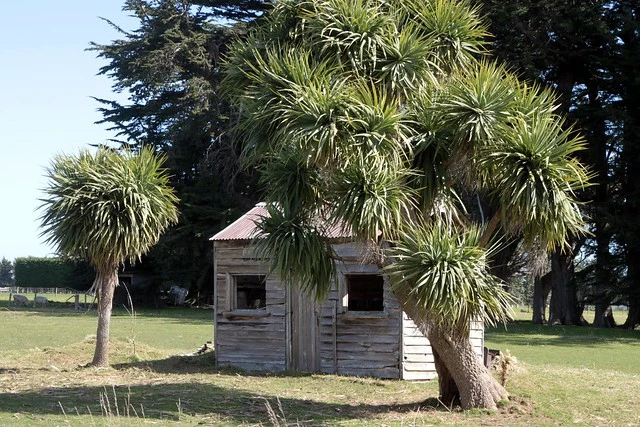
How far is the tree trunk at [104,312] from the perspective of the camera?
20328 mm

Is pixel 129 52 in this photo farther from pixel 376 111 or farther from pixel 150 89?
pixel 376 111

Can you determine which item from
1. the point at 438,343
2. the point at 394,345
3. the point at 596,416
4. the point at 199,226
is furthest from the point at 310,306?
the point at 199,226

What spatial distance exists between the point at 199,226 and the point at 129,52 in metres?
13.2

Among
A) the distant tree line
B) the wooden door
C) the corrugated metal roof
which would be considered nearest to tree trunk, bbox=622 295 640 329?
the distant tree line

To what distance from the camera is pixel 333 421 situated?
13.1 meters

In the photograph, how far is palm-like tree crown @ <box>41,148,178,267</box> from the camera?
63.9 feet

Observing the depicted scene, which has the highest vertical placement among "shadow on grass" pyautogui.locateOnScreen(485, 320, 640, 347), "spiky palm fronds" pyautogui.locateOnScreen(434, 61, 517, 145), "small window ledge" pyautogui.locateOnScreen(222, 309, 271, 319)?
"spiky palm fronds" pyautogui.locateOnScreen(434, 61, 517, 145)

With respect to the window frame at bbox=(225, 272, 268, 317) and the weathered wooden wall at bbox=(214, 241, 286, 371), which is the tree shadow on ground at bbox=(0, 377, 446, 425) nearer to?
the weathered wooden wall at bbox=(214, 241, 286, 371)

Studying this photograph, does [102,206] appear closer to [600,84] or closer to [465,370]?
[465,370]

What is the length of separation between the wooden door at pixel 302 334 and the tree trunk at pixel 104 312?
176 inches

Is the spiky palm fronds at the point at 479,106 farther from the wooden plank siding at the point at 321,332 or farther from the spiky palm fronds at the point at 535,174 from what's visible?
the wooden plank siding at the point at 321,332

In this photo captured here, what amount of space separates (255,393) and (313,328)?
3.70 metres

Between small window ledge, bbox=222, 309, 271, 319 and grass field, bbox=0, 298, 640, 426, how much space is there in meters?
1.34

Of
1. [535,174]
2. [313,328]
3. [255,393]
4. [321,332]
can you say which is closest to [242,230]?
[313,328]
